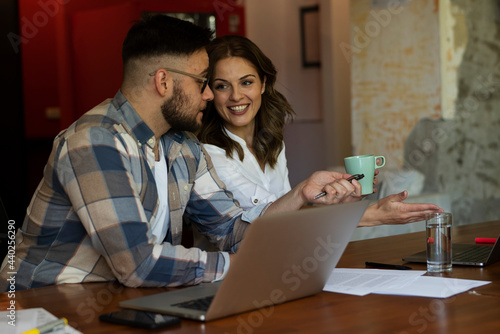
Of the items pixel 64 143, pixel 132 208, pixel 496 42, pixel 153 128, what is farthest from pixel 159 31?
pixel 496 42

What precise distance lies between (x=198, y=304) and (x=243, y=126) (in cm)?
143

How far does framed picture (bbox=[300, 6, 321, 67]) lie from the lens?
21.2 ft

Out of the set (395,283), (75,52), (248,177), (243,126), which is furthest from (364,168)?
(75,52)

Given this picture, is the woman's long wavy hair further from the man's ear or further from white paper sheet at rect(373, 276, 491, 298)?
white paper sheet at rect(373, 276, 491, 298)

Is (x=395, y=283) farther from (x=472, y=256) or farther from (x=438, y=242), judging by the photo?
(x=472, y=256)

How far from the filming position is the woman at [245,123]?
2.41m

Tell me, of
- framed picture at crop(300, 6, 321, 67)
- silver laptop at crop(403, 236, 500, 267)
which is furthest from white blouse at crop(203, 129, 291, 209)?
framed picture at crop(300, 6, 321, 67)

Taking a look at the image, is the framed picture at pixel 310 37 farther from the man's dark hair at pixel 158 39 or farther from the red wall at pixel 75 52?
the man's dark hair at pixel 158 39

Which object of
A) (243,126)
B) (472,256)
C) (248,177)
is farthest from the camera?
(243,126)

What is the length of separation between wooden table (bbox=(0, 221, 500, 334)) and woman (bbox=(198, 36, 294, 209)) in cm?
93

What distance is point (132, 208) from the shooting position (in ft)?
5.03

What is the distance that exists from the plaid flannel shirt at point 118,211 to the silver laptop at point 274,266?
0.16m

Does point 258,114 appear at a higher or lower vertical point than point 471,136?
higher

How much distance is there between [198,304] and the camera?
123 cm
